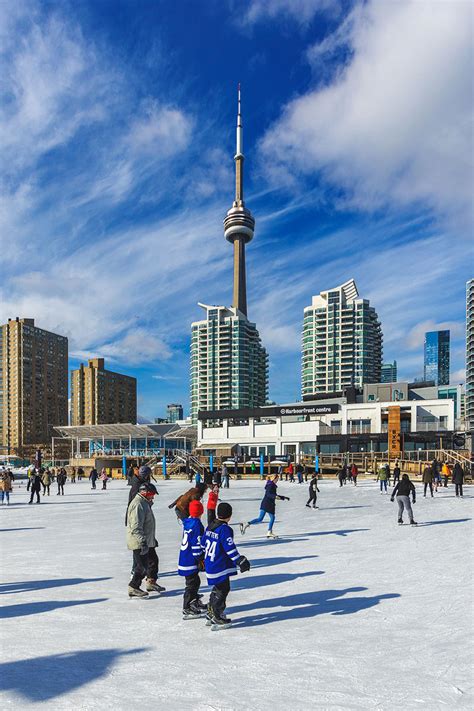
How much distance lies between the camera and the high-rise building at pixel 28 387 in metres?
175

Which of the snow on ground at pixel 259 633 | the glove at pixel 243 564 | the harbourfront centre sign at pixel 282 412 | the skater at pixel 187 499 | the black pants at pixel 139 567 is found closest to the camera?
the snow on ground at pixel 259 633

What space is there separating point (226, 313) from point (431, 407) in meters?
93.7

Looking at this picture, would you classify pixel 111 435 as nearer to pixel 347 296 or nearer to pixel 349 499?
pixel 349 499

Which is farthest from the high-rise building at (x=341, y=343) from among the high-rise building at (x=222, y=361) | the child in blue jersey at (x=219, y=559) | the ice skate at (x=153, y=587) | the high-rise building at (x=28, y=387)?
the child in blue jersey at (x=219, y=559)

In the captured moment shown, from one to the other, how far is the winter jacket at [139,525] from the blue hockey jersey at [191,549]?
105 cm

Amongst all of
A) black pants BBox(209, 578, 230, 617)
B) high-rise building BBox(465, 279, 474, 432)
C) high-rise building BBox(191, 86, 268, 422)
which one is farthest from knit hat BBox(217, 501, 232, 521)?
high-rise building BBox(465, 279, 474, 432)

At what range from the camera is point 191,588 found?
22.0 feet

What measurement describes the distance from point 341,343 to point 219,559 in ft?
508

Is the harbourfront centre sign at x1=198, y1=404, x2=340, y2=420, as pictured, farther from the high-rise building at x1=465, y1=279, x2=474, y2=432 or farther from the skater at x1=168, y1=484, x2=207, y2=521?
the high-rise building at x1=465, y1=279, x2=474, y2=432

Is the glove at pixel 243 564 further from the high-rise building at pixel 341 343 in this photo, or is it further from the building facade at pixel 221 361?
the high-rise building at pixel 341 343

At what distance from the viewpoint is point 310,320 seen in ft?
535

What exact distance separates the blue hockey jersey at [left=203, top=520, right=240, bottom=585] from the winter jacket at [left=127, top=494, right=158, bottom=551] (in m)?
1.64

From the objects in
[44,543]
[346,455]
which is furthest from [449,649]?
[346,455]

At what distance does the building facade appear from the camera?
157 m
